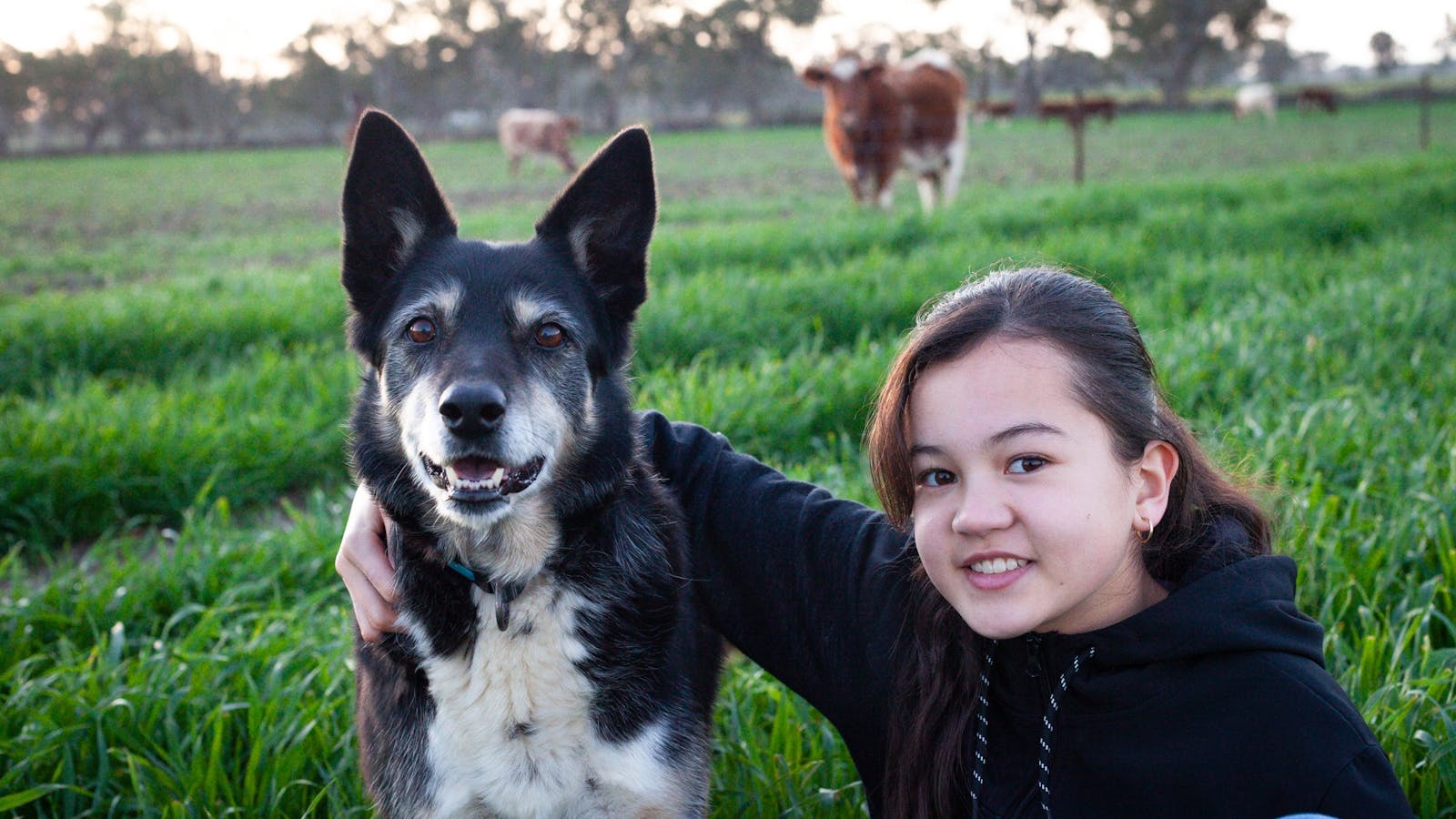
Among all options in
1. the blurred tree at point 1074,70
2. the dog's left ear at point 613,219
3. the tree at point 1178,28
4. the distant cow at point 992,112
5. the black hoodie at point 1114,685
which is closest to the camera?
the black hoodie at point 1114,685

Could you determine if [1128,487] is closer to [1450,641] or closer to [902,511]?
[902,511]

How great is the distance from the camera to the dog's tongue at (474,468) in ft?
7.04

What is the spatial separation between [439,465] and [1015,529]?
1169 mm

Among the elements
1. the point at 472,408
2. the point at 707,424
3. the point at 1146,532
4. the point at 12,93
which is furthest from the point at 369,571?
the point at 12,93

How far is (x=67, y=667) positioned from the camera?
2855mm

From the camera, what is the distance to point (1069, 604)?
1741 millimetres

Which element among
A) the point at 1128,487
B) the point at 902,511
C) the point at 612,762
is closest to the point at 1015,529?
the point at 1128,487

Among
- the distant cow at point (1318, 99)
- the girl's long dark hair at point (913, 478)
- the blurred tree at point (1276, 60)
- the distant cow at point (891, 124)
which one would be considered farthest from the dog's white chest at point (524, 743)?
the blurred tree at point (1276, 60)

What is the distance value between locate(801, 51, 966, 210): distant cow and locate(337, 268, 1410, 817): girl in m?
10.4

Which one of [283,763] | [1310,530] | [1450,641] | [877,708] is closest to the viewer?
[877,708]

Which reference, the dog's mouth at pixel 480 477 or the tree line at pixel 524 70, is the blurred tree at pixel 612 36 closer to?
the tree line at pixel 524 70

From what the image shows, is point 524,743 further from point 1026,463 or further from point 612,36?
point 612,36

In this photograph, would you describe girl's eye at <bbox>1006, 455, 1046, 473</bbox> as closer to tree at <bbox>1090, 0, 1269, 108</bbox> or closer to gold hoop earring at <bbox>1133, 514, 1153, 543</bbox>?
gold hoop earring at <bbox>1133, 514, 1153, 543</bbox>

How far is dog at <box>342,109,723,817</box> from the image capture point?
208 cm
